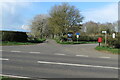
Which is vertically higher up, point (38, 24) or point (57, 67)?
point (38, 24)

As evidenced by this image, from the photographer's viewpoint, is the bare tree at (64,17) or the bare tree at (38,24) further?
the bare tree at (38,24)

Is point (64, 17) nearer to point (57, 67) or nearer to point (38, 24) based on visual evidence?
point (38, 24)

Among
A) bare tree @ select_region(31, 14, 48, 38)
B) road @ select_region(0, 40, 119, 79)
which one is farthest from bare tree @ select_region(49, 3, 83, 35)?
road @ select_region(0, 40, 119, 79)

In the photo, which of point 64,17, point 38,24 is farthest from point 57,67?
point 38,24

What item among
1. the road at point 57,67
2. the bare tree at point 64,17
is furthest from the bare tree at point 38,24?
the road at point 57,67

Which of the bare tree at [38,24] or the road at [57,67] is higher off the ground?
the bare tree at [38,24]

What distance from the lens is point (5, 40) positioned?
2647 cm

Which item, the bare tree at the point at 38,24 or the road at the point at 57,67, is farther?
the bare tree at the point at 38,24

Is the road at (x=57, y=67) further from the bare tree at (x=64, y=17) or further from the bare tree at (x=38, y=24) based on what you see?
the bare tree at (x=38, y=24)

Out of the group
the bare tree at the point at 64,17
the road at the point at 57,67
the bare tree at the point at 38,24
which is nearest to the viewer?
the road at the point at 57,67

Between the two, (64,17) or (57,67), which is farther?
(64,17)

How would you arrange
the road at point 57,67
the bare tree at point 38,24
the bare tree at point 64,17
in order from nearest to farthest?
the road at point 57,67 < the bare tree at point 64,17 < the bare tree at point 38,24

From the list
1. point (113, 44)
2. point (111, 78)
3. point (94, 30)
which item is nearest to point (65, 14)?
point (113, 44)

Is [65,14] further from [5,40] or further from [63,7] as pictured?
[5,40]
